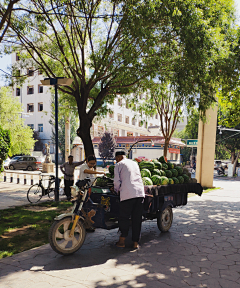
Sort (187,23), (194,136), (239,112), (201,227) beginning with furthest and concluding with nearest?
1. (194,136)
2. (239,112)
3. (187,23)
4. (201,227)

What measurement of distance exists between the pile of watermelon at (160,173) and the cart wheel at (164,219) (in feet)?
2.30

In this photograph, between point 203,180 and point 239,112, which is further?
point 203,180

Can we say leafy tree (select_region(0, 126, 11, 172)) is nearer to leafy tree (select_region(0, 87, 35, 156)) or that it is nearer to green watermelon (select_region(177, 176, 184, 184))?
green watermelon (select_region(177, 176, 184, 184))

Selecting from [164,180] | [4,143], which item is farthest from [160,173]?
[4,143]

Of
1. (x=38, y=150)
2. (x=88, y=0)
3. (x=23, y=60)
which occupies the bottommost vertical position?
(x=38, y=150)

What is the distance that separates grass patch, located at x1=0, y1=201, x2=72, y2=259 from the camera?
5536mm

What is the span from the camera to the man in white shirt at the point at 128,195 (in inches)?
207

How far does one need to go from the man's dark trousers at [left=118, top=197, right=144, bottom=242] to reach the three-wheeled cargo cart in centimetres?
23

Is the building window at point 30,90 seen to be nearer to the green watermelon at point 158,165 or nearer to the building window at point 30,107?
the building window at point 30,107

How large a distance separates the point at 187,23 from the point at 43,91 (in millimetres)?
40261

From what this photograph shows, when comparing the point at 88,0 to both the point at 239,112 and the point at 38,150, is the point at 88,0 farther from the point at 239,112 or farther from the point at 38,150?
the point at 38,150

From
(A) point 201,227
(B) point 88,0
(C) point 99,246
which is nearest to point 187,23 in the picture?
(B) point 88,0

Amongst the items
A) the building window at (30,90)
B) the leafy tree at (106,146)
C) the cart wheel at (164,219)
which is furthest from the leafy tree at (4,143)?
the building window at (30,90)

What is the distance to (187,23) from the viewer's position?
8602 mm
